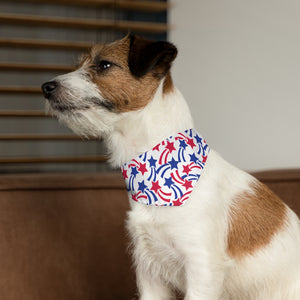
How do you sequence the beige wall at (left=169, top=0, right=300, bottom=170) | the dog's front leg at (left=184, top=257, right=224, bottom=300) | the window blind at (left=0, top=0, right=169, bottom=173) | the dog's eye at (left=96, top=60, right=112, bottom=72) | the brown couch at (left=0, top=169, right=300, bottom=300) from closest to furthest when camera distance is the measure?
the dog's front leg at (left=184, top=257, right=224, bottom=300) → the dog's eye at (left=96, top=60, right=112, bottom=72) → the brown couch at (left=0, top=169, right=300, bottom=300) → the beige wall at (left=169, top=0, right=300, bottom=170) → the window blind at (left=0, top=0, right=169, bottom=173)

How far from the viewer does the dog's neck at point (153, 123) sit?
55.4 inches

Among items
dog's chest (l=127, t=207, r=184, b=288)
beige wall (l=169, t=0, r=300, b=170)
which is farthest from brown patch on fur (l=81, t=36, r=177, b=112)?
beige wall (l=169, t=0, r=300, b=170)

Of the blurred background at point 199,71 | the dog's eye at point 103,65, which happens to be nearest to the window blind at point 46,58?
the blurred background at point 199,71

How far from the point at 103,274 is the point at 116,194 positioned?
0.31 metres

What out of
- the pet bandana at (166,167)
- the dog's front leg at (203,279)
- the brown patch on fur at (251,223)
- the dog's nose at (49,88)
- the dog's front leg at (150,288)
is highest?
the dog's nose at (49,88)

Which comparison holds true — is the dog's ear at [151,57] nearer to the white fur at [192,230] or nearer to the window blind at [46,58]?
the white fur at [192,230]

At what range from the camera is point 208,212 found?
4.38 ft

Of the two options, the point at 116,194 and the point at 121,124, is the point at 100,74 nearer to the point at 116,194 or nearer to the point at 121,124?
the point at 121,124

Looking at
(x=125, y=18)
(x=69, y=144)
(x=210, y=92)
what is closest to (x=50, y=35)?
(x=125, y=18)

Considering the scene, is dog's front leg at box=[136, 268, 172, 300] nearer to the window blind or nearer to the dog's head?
the dog's head

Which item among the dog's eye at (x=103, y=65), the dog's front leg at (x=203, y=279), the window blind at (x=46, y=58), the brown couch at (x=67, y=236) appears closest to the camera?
the dog's front leg at (x=203, y=279)

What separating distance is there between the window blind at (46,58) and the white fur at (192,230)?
8.90ft

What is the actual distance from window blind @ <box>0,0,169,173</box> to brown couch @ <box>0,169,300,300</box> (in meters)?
2.38

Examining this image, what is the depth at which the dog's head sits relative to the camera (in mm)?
1368
